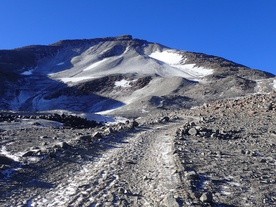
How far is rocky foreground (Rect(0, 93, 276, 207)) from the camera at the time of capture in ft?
35.9

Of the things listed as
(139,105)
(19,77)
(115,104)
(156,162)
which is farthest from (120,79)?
(156,162)

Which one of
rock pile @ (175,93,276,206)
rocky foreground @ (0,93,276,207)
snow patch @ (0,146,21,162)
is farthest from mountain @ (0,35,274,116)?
snow patch @ (0,146,21,162)

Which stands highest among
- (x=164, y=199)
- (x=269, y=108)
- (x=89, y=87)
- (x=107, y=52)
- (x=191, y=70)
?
(x=107, y=52)

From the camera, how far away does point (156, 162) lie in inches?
629

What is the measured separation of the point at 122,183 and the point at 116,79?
107439 mm

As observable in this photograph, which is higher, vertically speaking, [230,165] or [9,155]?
[230,165]

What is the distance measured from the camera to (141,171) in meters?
Answer: 14.3

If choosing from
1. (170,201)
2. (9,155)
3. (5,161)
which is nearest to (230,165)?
(170,201)

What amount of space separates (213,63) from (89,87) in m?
51.8

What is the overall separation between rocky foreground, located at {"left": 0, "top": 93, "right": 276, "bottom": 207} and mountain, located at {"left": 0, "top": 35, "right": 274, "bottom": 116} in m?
43.1

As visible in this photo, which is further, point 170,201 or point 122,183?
point 122,183

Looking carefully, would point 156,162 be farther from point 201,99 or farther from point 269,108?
point 201,99

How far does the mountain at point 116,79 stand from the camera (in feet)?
288

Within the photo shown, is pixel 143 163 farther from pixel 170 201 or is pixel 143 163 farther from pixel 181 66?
pixel 181 66
